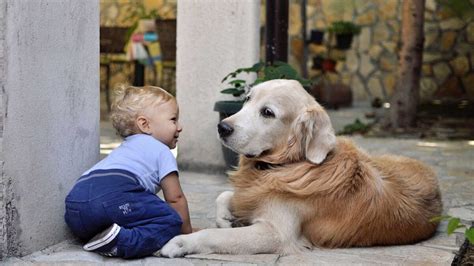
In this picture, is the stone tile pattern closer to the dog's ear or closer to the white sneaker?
the white sneaker

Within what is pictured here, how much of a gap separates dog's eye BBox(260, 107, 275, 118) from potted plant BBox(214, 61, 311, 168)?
1.53 meters

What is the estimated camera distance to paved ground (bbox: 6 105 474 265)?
11.0 feet

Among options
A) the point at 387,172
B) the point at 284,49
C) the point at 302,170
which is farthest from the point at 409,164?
the point at 284,49

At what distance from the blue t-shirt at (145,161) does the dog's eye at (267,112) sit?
0.48 meters

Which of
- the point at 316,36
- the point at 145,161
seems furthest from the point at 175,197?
the point at 316,36

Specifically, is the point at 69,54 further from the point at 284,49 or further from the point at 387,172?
the point at 284,49

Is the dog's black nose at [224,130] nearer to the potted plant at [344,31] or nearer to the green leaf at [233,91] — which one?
the green leaf at [233,91]

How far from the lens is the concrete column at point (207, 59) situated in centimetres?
587

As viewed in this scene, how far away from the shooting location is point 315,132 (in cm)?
357

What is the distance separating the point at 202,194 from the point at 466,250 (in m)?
1.82

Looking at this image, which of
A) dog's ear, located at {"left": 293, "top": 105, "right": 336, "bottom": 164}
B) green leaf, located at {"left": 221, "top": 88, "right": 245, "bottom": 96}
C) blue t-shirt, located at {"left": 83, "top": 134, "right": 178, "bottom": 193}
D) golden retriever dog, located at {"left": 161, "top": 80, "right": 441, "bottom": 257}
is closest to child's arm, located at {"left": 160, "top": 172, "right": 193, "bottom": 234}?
blue t-shirt, located at {"left": 83, "top": 134, "right": 178, "bottom": 193}

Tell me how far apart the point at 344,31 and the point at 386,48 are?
2.46 feet

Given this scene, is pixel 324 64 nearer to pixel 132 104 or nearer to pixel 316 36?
pixel 316 36

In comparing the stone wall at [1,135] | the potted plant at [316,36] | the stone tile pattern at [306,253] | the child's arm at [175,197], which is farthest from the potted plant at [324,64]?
the stone wall at [1,135]
